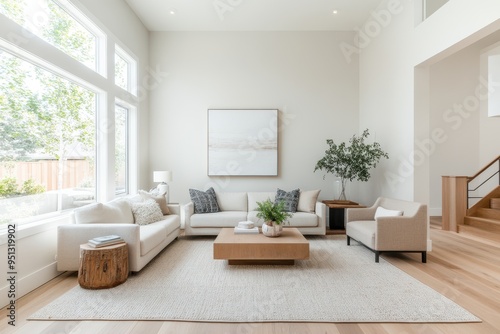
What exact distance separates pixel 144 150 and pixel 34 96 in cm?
300

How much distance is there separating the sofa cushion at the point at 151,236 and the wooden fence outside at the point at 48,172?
3.57 ft

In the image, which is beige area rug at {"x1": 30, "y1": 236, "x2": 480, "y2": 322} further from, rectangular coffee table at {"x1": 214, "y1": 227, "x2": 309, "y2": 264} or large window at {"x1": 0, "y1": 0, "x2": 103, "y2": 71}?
large window at {"x1": 0, "y1": 0, "x2": 103, "y2": 71}

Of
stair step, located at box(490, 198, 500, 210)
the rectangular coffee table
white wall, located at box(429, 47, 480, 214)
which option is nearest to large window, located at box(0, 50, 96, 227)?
the rectangular coffee table

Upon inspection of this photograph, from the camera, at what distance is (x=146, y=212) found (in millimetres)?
4594

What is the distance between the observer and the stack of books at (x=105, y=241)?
3158 mm

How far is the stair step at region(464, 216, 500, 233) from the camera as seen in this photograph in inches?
209

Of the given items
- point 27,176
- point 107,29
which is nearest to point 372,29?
point 107,29

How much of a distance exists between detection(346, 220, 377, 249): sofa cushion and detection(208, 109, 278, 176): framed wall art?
2.20m

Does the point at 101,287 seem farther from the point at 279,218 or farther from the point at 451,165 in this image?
the point at 451,165

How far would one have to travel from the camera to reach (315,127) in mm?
6555

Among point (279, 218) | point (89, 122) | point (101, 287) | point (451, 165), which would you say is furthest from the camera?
point (451, 165)

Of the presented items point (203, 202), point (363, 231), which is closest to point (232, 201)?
point (203, 202)

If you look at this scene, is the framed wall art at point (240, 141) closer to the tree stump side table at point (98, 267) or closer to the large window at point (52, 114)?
the large window at point (52, 114)

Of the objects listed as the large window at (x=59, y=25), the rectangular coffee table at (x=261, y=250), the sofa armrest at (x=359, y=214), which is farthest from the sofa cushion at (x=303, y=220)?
the large window at (x=59, y=25)
